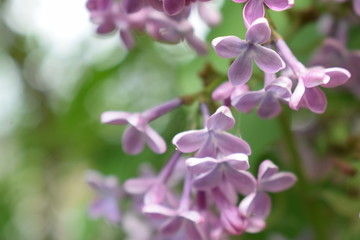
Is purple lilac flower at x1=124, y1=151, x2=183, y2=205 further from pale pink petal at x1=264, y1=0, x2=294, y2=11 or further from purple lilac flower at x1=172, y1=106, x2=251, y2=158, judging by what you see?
pale pink petal at x1=264, y1=0, x2=294, y2=11

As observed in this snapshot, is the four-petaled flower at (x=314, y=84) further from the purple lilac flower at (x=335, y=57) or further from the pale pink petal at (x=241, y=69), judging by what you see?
the purple lilac flower at (x=335, y=57)

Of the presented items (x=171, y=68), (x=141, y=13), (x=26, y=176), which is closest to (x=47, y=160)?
(x=26, y=176)

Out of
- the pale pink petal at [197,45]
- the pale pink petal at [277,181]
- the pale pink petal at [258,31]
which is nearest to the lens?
the pale pink petal at [258,31]

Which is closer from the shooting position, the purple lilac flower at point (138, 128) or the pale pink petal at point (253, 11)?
the pale pink petal at point (253, 11)

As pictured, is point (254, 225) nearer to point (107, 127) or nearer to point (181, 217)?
point (181, 217)

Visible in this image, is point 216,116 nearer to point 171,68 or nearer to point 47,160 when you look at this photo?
point 171,68

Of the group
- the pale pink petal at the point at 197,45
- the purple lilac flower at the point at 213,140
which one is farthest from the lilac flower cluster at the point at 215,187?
the pale pink petal at the point at 197,45
